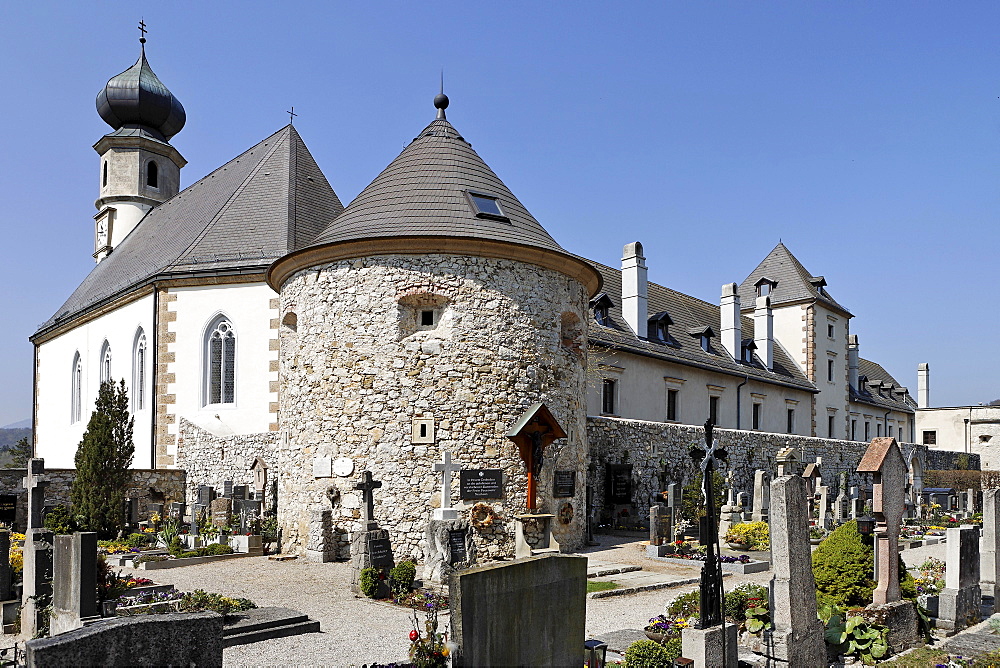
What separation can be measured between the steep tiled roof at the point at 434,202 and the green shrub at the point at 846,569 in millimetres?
8025

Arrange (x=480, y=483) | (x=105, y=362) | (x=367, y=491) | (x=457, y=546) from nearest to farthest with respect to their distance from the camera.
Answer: (x=457, y=546) → (x=367, y=491) → (x=480, y=483) → (x=105, y=362)

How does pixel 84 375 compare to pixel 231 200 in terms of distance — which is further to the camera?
pixel 84 375

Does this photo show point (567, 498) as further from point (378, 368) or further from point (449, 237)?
point (449, 237)

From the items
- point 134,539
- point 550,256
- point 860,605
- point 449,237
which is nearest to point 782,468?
point 860,605

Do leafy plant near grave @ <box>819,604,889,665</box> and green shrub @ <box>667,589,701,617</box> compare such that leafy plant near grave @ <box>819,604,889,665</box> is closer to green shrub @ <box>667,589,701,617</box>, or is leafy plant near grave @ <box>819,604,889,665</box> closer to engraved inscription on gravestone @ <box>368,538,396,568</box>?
green shrub @ <box>667,589,701,617</box>

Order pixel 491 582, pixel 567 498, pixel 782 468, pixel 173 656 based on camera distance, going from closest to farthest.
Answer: pixel 173 656 < pixel 491 582 < pixel 782 468 < pixel 567 498

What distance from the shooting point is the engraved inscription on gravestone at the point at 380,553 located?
1212cm

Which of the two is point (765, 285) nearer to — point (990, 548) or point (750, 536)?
point (750, 536)

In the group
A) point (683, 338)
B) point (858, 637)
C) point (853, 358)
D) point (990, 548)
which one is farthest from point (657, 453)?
point (853, 358)

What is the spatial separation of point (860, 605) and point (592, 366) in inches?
578

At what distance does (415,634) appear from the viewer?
23.8ft

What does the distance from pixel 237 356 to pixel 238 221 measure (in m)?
4.61

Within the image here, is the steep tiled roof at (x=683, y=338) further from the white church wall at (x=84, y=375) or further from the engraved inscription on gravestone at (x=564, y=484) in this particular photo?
the white church wall at (x=84, y=375)

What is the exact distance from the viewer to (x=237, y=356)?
2334cm
